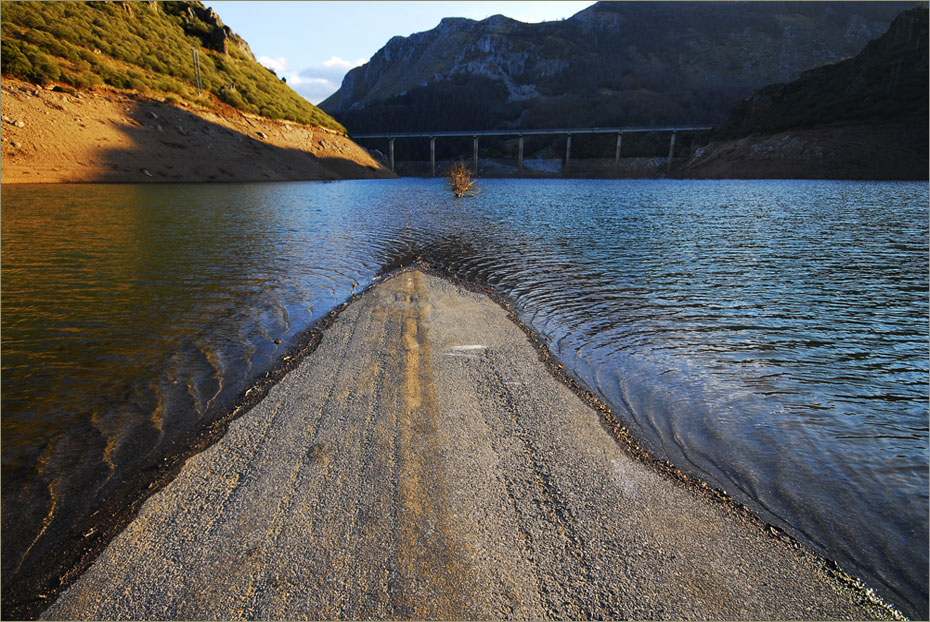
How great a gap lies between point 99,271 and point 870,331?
19.3m

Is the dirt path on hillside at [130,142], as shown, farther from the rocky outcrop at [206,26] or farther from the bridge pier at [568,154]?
the bridge pier at [568,154]

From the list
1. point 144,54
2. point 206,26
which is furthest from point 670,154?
point 144,54

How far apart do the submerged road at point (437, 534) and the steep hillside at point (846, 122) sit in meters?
94.4

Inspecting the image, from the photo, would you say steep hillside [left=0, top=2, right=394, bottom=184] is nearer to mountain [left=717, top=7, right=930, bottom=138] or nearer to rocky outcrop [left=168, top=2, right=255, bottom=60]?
rocky outcrop [left=168, top=2, right=255, bottom=60]

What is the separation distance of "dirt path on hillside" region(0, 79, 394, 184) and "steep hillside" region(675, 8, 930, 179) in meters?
89.5

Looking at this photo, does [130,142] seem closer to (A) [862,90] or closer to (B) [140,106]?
(B) [140,106]

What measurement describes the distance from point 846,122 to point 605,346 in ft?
336

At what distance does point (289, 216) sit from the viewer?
2603 centimetres

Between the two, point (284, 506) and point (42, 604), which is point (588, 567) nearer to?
point (284, 506)

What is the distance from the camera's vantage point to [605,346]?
26.4 ft

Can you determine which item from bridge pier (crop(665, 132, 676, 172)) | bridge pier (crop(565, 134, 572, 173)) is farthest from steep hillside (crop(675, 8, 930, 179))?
bridge pier (crop(565, 134, 572, 173))

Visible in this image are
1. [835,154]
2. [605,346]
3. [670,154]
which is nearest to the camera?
[605,346]

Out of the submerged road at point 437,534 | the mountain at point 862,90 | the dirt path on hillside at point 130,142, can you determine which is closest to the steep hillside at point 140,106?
the dirt path on hillside at point 130,142

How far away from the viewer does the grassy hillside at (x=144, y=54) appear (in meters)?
47.0
